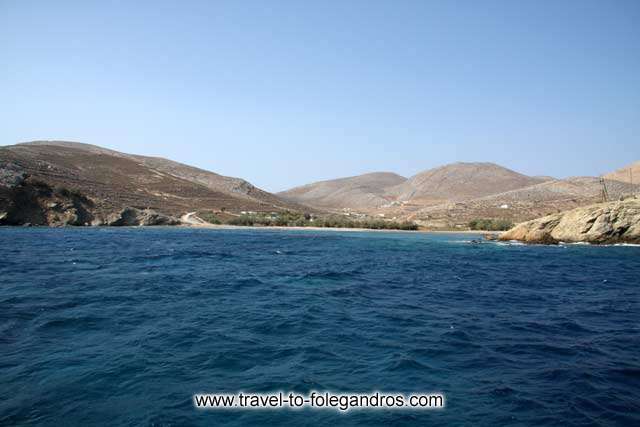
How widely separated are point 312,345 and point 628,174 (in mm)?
118939

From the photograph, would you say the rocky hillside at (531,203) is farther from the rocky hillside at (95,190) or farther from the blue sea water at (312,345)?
the blue sea water at (312,345)

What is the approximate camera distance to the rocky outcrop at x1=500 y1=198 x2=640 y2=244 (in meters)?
44.0

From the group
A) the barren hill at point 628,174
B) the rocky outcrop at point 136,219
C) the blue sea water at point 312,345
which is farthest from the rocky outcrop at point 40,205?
the barren hill at point 628,174

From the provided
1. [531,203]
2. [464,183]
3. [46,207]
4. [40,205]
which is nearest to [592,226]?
[531,203]

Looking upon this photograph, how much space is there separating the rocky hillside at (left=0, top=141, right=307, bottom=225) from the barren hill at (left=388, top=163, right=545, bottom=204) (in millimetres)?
67490

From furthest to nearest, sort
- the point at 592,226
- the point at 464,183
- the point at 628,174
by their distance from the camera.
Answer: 1. the point at 464,183
2. the point at 628,174
3. the point at 592,226

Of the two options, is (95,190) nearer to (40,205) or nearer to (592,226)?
(40,205)

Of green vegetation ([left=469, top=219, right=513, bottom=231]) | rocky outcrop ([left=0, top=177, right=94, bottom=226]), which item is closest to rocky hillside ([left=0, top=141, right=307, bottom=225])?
rocky outcrop ([left=0, top=177, right=94, bottom=226])

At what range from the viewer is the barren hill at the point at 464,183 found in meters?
162

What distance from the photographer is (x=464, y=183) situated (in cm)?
17362

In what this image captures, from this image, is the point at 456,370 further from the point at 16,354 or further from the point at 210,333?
the point at 16,354

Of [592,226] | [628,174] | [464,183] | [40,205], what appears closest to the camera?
[592,226]

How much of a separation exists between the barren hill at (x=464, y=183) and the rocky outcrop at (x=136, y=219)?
102117 mm

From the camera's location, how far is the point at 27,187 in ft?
211
